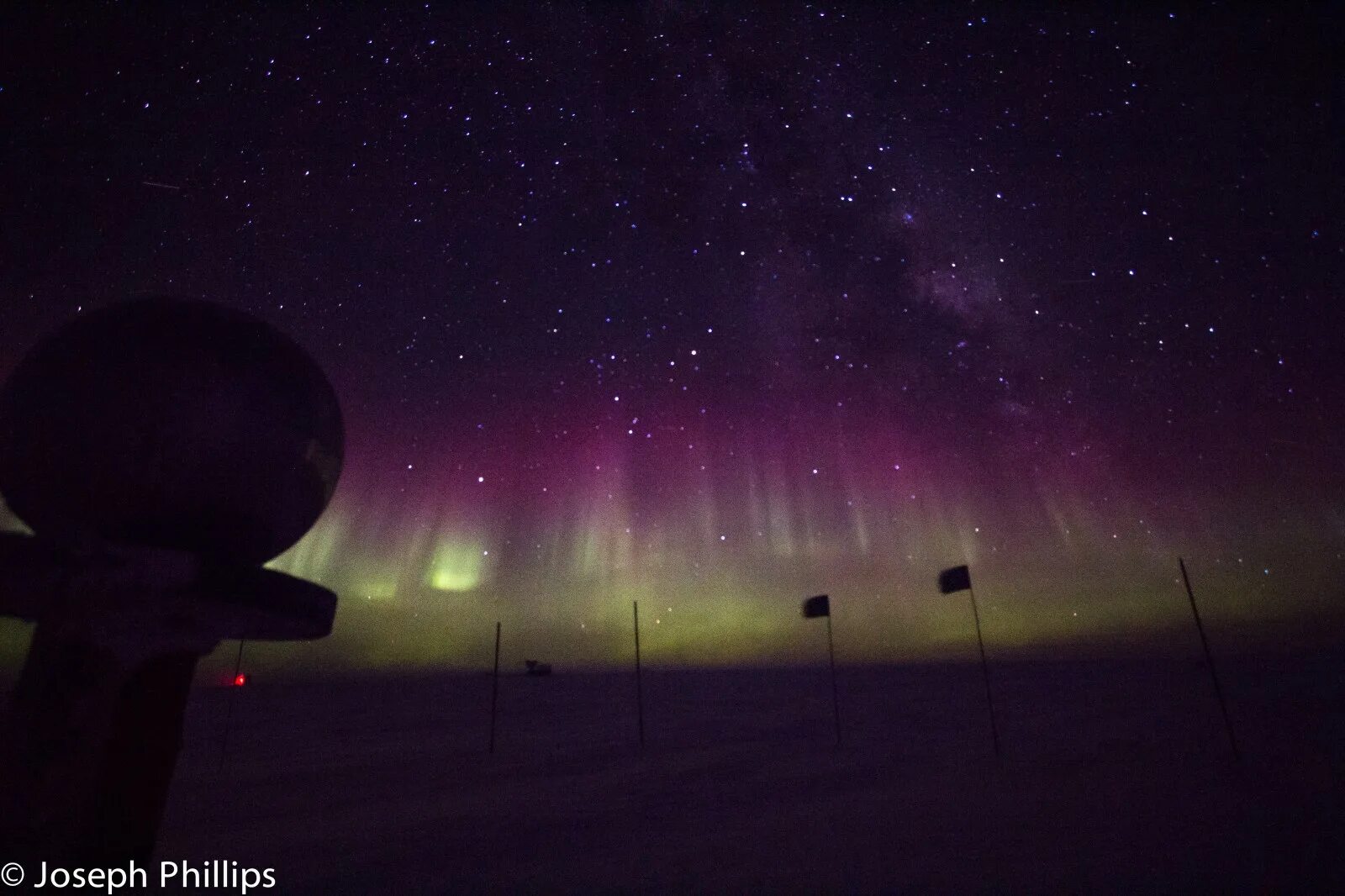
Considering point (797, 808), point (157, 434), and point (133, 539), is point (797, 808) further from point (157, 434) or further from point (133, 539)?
point (157, 434)

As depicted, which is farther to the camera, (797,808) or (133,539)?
(797,808)

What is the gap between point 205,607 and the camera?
2.71 m

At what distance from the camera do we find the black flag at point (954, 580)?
40.8 feet

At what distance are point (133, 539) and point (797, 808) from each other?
371 inches

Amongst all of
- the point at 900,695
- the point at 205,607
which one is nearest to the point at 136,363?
the point at 205,607

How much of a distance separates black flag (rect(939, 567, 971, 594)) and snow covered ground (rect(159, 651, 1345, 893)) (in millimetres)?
3446

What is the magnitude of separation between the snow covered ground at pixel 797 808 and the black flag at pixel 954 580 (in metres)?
3.45

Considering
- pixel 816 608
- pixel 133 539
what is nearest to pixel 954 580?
pixel 816 608

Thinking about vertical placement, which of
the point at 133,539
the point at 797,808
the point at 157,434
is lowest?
the point at 797,808

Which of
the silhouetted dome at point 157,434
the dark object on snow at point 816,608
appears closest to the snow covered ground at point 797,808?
the dark object on snow at point 816,608

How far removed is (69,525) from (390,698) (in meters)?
45.7

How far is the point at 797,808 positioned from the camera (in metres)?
9.38

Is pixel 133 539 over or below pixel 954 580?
below

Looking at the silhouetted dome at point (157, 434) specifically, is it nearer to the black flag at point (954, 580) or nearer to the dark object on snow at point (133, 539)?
the dark object on snow at point (133, 539)
